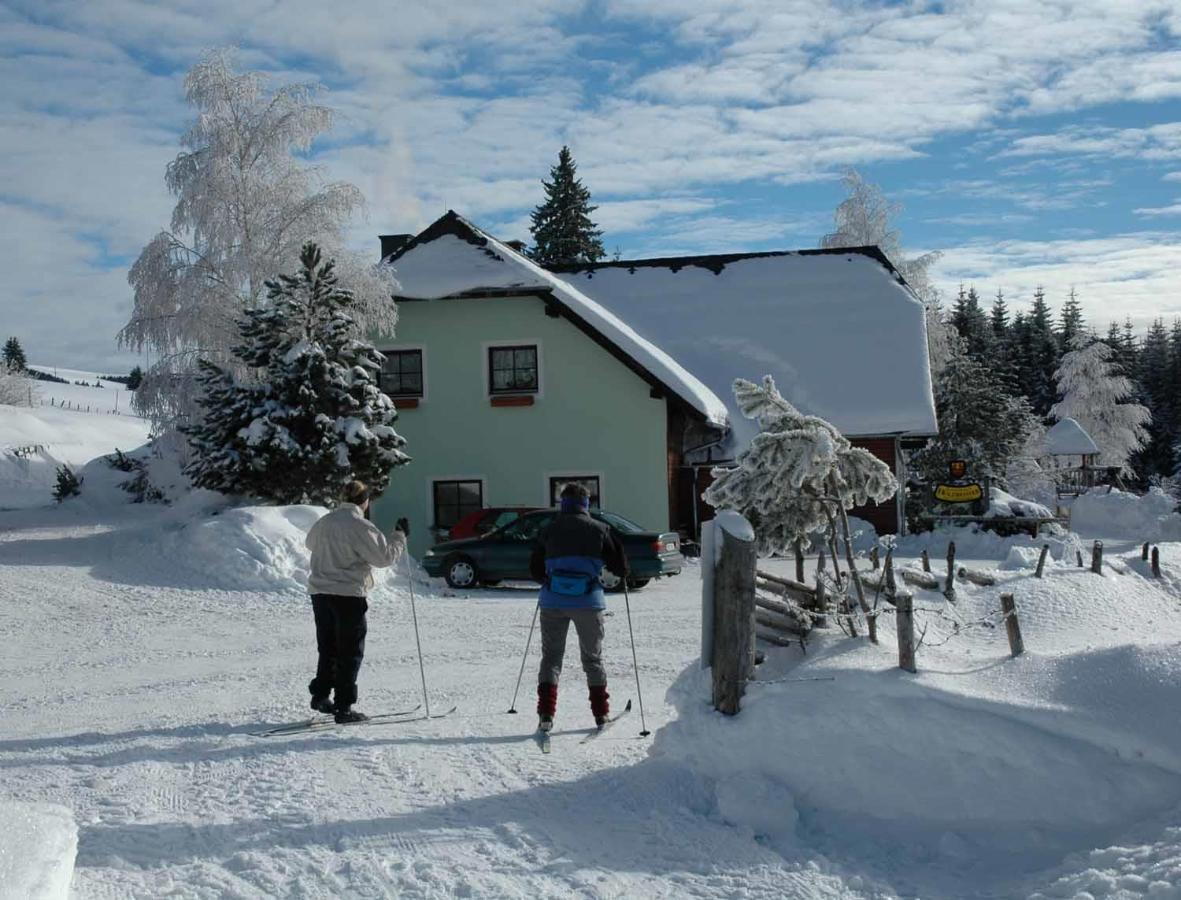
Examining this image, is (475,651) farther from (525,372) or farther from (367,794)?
(525,372)

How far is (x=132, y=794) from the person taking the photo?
644 centimetres

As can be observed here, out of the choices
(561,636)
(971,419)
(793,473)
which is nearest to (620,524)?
(793,473)

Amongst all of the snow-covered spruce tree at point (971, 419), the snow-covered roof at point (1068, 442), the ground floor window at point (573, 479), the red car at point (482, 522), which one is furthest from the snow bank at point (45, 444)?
the snow-covered roof at point (1068, 442)

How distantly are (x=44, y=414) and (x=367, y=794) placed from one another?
62.2 m

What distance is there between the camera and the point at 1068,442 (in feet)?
157

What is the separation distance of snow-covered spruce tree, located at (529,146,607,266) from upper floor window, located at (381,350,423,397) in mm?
28632

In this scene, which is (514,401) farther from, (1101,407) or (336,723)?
(1101,407)

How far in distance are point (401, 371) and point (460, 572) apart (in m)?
7.76

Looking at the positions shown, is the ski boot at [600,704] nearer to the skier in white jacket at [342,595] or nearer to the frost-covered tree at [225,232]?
the skier in white jacket at [342,595]

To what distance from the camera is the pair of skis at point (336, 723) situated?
793 cm

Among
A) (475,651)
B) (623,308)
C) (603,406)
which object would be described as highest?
(623,308)

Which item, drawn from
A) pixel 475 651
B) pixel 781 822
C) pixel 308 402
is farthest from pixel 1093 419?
pixel 781 822

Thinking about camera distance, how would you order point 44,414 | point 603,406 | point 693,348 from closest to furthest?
point 603,406
point 693,348
point 44,414

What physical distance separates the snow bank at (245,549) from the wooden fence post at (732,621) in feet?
32.4
